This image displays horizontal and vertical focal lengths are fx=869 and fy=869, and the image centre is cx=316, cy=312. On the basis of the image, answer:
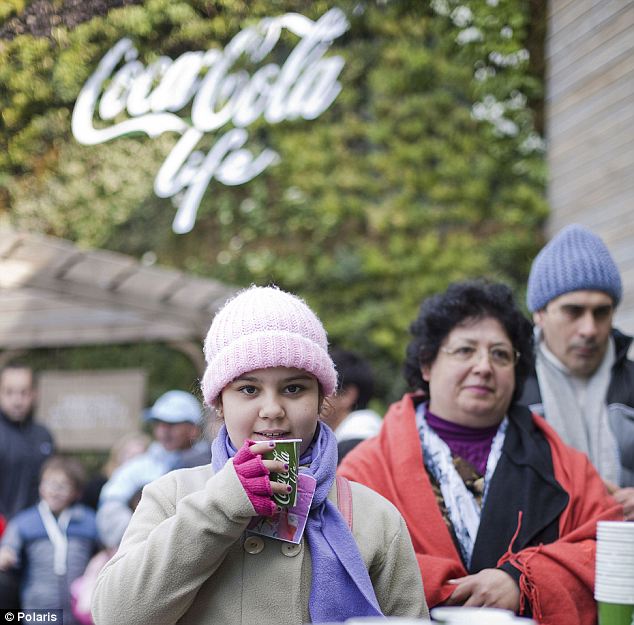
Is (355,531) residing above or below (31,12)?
below

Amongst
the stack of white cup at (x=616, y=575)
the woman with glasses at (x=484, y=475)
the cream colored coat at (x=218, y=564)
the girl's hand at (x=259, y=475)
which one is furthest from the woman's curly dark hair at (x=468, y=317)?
the girl's hand at (x=259, y=475)

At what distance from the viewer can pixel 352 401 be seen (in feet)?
13.2

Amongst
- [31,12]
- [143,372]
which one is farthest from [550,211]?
[31,12]

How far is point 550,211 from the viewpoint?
7.90 metres

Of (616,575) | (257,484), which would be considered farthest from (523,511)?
(257,484)

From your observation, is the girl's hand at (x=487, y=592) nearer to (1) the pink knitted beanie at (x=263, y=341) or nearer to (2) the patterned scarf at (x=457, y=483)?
(2) the patterned scarf at (x=457, y=483)

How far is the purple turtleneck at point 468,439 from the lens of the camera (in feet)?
8.15

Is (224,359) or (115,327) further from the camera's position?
(115,327)

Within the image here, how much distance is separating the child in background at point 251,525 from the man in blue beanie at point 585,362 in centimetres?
122

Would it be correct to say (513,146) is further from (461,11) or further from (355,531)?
(355,531)

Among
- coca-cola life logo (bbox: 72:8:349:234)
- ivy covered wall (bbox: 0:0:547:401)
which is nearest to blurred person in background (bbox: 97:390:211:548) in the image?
coca-cola life logo (bbox: 72:8:349:234)

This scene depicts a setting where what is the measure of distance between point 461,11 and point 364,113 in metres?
1.35

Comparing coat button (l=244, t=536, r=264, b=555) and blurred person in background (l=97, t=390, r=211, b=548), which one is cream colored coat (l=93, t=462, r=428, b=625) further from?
blurred person in background (l=97, t=390, r=211, b=548)

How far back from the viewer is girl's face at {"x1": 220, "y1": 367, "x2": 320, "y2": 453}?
176cm
